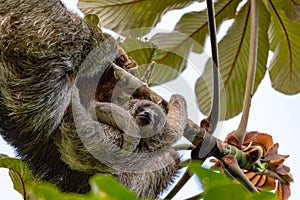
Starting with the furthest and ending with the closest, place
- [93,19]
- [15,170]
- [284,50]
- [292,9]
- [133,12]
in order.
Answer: [284,50] < [133,12] < [292,9] < [93,19] < [15,170]

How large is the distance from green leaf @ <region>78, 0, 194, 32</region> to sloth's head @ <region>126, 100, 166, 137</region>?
2.12ft

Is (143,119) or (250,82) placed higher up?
(250,82)

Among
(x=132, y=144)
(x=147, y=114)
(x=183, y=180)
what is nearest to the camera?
(x=183, y=180)

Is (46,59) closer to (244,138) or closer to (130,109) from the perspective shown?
(130,109)

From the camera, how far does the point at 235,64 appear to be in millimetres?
2504

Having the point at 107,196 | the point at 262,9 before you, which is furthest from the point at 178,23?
the point at 107,196

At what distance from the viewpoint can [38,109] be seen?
1804mm

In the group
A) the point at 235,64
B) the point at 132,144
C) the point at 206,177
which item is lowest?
the point at 132,144

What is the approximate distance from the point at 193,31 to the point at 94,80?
2.43ft

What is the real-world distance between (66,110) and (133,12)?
2.27ft

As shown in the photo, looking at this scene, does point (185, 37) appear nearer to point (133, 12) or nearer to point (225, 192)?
point (133, 12)

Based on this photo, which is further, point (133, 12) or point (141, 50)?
point (133, 12)

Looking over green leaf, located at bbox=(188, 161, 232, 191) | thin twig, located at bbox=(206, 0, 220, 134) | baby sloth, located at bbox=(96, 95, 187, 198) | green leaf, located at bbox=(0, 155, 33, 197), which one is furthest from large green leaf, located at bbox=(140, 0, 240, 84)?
green leaf, located at bbox=(188, 161, 232, 191)

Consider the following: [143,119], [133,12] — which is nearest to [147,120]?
[143,119]
